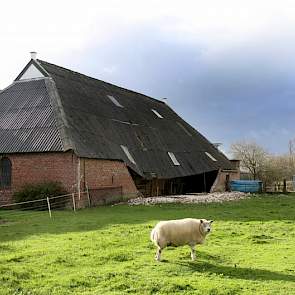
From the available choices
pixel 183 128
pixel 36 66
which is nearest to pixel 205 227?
pixel 36 66

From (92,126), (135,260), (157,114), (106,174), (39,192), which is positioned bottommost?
(135,260)

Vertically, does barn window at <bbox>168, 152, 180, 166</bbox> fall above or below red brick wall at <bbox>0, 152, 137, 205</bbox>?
above

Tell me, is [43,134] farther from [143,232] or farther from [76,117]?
[143,232]

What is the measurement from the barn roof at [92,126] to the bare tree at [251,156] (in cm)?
1967

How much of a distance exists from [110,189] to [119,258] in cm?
1929

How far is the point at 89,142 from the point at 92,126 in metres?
3.09

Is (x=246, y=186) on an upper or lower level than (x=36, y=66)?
lower

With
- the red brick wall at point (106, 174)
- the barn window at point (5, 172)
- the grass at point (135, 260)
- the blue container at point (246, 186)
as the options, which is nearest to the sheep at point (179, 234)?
the grass at point (135, 260)

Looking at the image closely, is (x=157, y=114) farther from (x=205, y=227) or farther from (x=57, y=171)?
(x=205, y=227)

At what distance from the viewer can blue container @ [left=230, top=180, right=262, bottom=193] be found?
47812 mm

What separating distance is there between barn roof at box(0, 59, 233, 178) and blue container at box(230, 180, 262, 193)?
2183 mm

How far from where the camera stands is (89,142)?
31703mm

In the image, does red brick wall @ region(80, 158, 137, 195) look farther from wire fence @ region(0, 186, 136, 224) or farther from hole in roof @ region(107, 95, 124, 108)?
hole in roof @ region(107, 95, 124, 108)

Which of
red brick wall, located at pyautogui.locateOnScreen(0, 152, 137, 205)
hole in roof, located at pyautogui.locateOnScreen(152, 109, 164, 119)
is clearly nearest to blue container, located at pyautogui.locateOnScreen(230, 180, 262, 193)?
hole in roof, located at pyautogui.locateOnScreen(152, 109, 164, 119)
